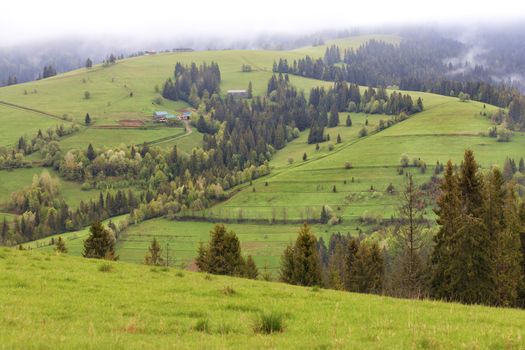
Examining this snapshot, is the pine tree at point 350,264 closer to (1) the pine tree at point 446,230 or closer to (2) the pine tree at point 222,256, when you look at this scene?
(2) the pine tree at point 222,256

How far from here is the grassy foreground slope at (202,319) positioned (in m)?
15.5

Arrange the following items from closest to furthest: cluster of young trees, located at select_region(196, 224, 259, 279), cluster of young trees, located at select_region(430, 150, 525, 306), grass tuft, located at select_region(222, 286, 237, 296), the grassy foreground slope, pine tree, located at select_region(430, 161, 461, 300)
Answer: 1. the grassy foreground slope
2. grass tuft, located at select_region(222, 286, 237, 296)
3. cluster of young trees, located at select_region(430, 150, 525, 306)
4. pine tree, located at select_region(430, 161, 461, 300)
5. cluster of young trees, located at select_region(196, 224, 259, 279)

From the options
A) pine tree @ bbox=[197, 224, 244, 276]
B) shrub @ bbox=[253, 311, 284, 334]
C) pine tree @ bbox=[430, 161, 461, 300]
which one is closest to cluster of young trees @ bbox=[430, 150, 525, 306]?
pine tree @ bbox=[430, 161, 461, 300]

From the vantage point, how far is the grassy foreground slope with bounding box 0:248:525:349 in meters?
15.5

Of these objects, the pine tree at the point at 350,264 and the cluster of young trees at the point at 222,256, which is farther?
the pine tree at the point at 350,264

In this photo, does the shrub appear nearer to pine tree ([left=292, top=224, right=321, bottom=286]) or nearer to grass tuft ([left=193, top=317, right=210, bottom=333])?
grass tuft ([left=193, top=317, right=210, bottom=333])

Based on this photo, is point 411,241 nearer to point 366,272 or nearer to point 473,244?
point 473,244

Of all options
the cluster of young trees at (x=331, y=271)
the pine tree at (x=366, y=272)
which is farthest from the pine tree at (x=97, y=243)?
the pine tree at (x=366, y=272)

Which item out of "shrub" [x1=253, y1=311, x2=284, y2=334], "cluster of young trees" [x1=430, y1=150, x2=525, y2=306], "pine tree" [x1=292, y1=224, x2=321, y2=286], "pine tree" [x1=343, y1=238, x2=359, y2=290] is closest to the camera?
"shrub" [x1=253, y1=311, x2=284, y2=334]

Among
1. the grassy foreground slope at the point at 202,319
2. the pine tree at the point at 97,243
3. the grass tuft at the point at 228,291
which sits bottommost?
the pine tree at the point at 97,243

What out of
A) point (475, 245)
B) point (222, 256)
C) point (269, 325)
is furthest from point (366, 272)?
point (269, 325)

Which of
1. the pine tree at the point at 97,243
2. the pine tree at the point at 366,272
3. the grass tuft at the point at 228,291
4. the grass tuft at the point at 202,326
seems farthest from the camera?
the pine tree at the point at 366,272

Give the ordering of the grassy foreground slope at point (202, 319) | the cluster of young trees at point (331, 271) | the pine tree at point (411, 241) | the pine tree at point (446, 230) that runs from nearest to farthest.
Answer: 1. the grassy foreground slope at point (202, 319)
2. the pine tree at point (446, 230)
3. the pine tree at point (411, 241)
4. the cluster of young trees at point (331, 271)

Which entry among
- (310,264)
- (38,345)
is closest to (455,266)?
(310,264)
